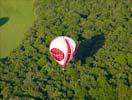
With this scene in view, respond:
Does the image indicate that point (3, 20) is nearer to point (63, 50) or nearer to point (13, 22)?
point (13, 22)

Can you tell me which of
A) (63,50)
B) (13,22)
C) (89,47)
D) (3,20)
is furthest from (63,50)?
(3,20)

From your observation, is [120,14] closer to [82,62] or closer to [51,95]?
[82,62]

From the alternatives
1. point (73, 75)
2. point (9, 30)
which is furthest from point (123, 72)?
point (9, 30)

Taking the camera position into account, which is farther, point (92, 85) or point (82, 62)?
point (82, 62)

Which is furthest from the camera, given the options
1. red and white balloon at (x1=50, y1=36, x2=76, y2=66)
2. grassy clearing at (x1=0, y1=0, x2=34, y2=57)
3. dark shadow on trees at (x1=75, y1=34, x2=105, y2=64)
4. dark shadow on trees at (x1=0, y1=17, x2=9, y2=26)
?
dark shadow on trees at (x1=0, y1=17, x2=9, y2=26)

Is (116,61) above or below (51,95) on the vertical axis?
above

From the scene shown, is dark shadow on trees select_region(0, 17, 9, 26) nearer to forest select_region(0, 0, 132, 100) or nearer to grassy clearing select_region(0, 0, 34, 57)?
grassy clearing select_region(0, 0, 34, 57)

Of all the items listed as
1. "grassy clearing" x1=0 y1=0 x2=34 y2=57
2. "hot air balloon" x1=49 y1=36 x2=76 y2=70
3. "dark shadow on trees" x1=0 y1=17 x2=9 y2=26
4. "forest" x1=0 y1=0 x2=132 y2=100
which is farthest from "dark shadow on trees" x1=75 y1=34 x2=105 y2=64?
"dark shadow on trees" x1=0 y1=17 x2=9 y2=26
